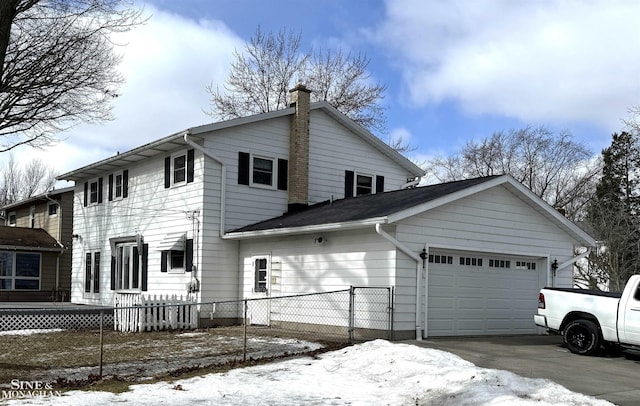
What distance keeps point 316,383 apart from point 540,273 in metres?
10.0

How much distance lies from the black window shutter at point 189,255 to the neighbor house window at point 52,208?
15.6 meters

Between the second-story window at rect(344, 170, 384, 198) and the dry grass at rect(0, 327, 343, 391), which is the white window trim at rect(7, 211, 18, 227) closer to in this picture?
the dry grass at rect(0, 327, 343, 391)

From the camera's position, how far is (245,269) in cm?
1883

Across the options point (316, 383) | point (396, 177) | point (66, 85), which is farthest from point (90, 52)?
point (316, 383)

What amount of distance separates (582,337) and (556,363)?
5.77 ft

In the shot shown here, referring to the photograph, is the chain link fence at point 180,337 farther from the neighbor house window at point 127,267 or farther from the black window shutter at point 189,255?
the neighbor house window at point 127,267

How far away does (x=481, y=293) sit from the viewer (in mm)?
16234

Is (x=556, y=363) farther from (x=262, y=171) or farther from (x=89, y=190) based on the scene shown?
(x=89, y=190)

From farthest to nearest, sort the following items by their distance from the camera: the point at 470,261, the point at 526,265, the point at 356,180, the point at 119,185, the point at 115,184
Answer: the point at 115,184 < the point at 119,185 < the point at 356,180 < the point at 526,265 < the point at 470,261

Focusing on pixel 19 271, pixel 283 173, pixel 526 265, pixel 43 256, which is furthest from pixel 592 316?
pixel 19 271

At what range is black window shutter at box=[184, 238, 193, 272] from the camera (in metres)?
18.8

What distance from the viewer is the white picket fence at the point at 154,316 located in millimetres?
17469

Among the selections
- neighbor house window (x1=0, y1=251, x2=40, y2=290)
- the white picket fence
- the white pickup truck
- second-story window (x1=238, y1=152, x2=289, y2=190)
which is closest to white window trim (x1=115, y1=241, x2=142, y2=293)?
→ the white picket fence

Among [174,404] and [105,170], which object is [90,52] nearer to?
[105,170]
